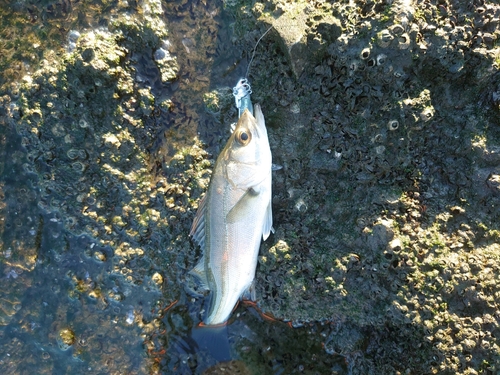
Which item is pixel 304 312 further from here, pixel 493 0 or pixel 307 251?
pixel 493 0

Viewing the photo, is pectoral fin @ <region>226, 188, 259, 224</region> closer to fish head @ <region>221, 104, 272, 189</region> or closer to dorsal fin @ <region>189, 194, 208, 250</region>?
fish head @ <region>221, 104, 272, 189</region>

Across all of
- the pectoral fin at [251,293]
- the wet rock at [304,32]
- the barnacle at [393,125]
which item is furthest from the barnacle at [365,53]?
the pectoral fin at [251,293]

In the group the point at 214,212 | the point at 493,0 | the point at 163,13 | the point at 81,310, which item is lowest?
the point at 81,310

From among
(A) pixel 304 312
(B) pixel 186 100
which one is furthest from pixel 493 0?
(A) pixel 304 312

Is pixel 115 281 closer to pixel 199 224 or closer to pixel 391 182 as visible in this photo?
pixel 199 224

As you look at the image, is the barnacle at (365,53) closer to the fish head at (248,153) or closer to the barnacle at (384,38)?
the barnacle at (384,38)

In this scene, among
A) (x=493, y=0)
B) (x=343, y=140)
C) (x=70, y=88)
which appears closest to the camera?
(x=493, y=0)
